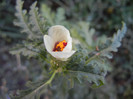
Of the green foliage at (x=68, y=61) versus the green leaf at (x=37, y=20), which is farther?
the green leaf at (x=37, y=20)

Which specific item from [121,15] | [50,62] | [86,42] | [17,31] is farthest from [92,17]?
[50,62]

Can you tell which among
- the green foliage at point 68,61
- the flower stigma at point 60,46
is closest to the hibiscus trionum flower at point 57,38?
the flower stigma at point 60,46

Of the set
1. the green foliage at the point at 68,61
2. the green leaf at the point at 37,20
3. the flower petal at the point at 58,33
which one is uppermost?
the green leaf at the point at 37,20

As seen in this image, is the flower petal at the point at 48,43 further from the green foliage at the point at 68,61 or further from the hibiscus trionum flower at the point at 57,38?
the green foliage at the point at 68,61

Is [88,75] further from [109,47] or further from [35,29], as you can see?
[35,29]

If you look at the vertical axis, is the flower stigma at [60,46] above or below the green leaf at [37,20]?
below

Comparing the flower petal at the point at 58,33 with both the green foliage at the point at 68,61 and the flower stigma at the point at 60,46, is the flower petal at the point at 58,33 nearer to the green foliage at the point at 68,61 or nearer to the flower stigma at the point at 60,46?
the flower stigma at the point at 60,46
